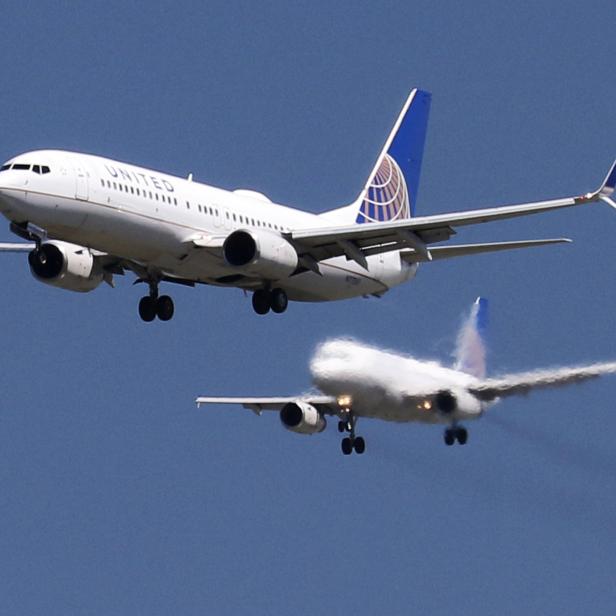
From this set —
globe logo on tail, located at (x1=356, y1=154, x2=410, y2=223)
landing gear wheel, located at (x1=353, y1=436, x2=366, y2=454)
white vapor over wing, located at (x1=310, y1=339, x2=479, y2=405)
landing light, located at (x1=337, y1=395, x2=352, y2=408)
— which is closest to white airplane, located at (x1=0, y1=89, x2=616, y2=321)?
white vapor over wing, located at (x1=310, y1=339, x2=479, y2=405)

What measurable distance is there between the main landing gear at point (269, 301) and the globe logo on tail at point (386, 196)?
8.76 metres

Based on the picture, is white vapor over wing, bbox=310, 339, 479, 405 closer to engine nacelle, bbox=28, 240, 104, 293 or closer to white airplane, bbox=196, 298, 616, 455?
white airplane, bbox=196, 298, 616, 455

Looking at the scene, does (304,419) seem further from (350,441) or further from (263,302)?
(263,302)

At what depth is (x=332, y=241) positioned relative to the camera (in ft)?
184

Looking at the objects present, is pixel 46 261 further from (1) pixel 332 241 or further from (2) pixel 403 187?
(2) pixel 403 187

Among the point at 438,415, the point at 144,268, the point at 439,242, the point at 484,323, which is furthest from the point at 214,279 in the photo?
the point at 484,323

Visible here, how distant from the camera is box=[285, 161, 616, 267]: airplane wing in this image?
177 ft

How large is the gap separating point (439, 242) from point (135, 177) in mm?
8579

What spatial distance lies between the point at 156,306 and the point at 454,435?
11256 millimetres

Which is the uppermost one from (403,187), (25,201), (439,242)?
(403,187)

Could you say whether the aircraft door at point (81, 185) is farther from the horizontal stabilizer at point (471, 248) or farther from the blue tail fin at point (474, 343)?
the blue tail fin at point (474, 343)

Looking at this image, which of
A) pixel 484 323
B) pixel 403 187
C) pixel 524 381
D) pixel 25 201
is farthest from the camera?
pixel 484 323

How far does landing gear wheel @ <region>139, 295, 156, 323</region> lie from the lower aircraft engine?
12044 millimetres

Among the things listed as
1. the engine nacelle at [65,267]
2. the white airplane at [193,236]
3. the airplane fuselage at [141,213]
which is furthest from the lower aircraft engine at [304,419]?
the engine nacelle at [65,267]
